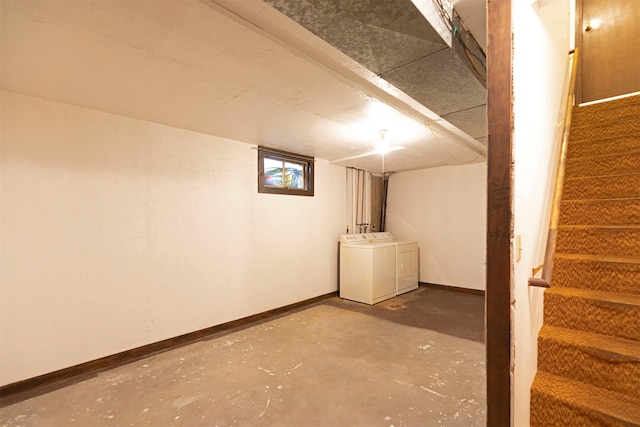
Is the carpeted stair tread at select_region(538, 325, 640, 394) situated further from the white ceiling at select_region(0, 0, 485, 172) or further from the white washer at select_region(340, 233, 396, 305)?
the white washer at select_region(340, 233, 396, 305)

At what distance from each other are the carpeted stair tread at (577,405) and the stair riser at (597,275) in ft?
1.84

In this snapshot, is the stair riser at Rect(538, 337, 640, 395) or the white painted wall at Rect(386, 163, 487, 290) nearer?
the stair riser at Rect(538, 337, 640, 395)

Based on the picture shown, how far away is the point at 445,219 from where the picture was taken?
5078mm

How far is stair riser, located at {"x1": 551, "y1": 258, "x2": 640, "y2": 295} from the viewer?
1.50m

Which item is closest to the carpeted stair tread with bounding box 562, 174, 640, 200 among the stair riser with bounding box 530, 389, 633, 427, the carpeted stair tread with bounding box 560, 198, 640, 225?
the carpeted stair tread with bounding box 560, 198, 640, 225

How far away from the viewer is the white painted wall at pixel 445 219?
4723mm

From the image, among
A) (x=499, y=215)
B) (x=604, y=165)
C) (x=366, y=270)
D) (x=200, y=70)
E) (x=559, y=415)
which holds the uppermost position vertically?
(x=200, y=70)

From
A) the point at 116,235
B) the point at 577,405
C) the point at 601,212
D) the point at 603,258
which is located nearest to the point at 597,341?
the point at 577,405

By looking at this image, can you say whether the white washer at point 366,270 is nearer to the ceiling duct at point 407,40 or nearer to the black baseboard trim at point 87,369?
the black baseboard trim at point 87,369

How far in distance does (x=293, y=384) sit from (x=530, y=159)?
2.10 metres

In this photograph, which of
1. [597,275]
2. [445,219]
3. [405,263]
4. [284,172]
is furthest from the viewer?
[445,219]

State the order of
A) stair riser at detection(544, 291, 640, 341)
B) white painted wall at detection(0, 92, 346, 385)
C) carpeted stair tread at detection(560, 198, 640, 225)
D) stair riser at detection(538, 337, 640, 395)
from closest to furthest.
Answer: stair riser at detection(538, 337, 640, 395)
stair riser at detection(544, 291, 640, 341)
carpeted stair tread at detection(560, 198, 640, 225)
white painted wall at detection(0, 92, 346, 385)

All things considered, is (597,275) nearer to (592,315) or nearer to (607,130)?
(592,315)

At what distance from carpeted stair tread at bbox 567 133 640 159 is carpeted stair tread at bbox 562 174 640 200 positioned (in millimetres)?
350
